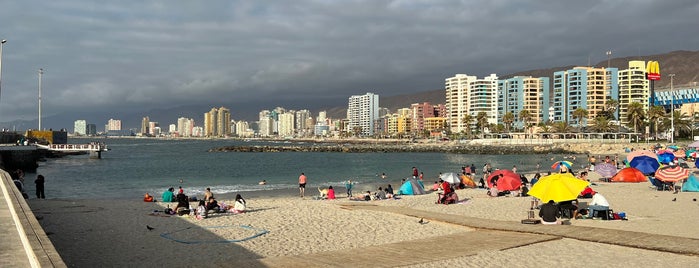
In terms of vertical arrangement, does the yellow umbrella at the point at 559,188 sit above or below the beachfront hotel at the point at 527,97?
below

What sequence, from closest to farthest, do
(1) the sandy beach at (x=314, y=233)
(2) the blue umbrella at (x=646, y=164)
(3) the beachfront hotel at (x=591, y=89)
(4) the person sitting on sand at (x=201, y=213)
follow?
(1) the sandy beach at (x=314, y=233), (4) the person sitting on sand at (x=201, y=213), (2) the blue umbrella at (x=646, y=164), (3) the beachfront hotel at (x=591, y=89)

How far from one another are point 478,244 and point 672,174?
49.7ft

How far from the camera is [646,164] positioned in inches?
1088

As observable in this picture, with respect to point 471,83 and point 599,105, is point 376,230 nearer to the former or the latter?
point 599,105

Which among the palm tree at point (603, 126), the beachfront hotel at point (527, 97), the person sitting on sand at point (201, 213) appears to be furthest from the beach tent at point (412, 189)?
the beachfront hotel at point (527, 97)

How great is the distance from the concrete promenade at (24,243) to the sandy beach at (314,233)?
3.59 feet

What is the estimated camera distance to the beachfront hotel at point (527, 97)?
18338 cm

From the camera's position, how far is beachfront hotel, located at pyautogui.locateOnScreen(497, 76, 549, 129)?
18338cm

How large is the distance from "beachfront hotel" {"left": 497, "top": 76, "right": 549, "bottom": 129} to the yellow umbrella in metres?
172

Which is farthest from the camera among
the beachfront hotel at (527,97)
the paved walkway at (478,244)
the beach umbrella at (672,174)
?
the beachfront hotel at (527,97)

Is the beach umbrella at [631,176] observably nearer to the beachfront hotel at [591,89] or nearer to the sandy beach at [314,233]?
the sandy beach at [314,233]

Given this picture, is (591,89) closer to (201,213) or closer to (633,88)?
(633,88)

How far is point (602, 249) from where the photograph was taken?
11.4 m

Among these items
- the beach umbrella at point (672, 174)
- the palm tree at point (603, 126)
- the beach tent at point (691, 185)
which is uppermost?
the palm tree at point (603, 126)
